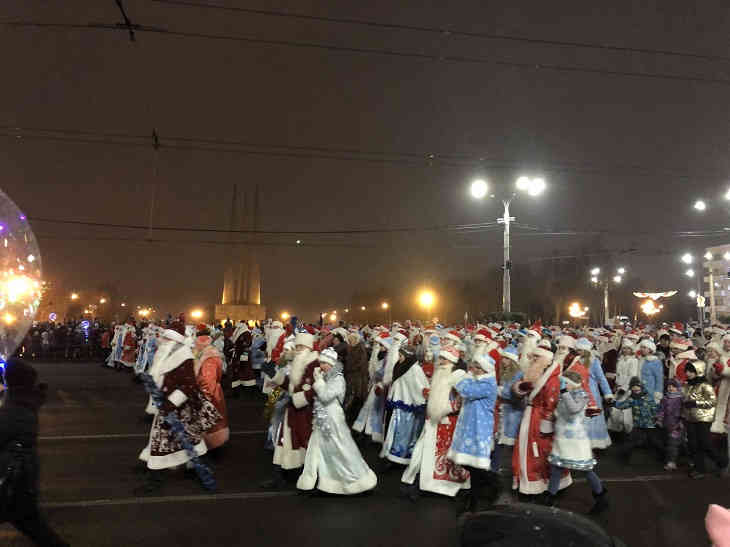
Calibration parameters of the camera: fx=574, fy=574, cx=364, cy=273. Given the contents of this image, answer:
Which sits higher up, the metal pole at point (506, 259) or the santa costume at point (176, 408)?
the metal pole at point (506, 259)

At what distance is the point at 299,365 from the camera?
287 inches

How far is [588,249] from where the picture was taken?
62781 mm

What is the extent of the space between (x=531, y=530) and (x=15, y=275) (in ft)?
9.37

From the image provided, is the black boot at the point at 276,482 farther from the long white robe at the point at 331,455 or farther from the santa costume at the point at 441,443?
the santa costume at the point at 441,443

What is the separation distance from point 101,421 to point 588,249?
195 feet

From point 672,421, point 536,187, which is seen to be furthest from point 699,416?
point 536,187

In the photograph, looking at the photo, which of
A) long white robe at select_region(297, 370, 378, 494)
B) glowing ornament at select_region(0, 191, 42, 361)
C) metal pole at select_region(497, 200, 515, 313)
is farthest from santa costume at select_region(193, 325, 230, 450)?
metal pole at select_region(497, 200, 515, 313)

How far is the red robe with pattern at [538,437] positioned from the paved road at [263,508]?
550mm

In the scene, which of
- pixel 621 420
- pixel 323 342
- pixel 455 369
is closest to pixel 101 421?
pixel 323 342

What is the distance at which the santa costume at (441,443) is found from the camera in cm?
683

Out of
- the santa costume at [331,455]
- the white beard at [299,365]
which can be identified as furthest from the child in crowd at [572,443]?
the white beard at [299,365]

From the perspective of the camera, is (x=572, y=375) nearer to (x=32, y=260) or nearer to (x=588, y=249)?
(x=32, y=260)

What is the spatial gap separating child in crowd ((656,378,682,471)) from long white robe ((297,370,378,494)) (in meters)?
4.78

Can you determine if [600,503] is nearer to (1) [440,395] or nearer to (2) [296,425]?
(1) [440,395]
